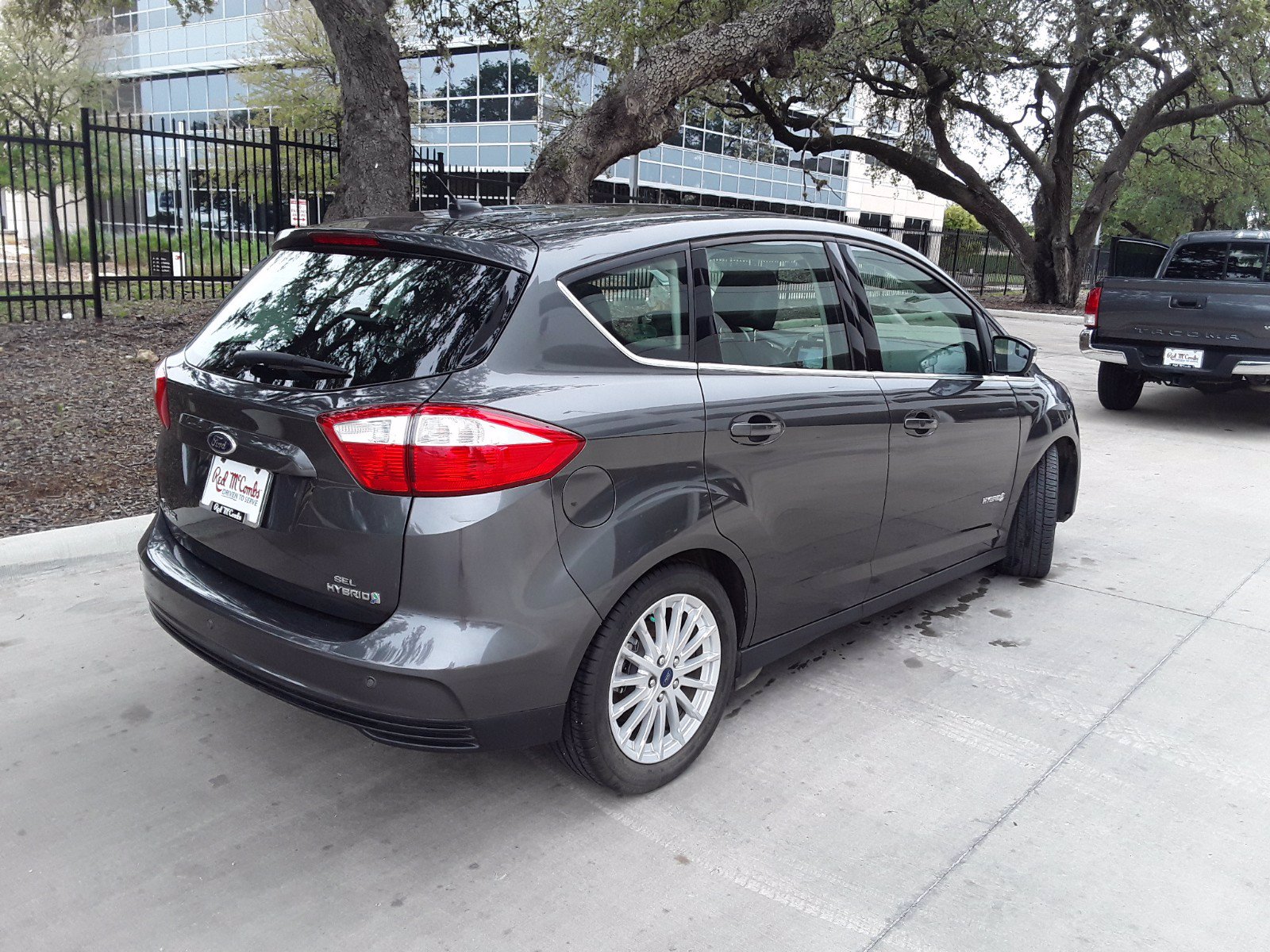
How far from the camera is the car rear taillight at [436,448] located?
251cm

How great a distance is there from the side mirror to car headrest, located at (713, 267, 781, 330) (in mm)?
1494

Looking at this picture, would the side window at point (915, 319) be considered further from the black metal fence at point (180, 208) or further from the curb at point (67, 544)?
the curb at point (67, 544)

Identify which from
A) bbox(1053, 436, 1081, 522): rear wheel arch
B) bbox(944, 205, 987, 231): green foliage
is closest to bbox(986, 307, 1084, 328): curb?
bbox(1053, 436, 1081, 522): rear wheel arch

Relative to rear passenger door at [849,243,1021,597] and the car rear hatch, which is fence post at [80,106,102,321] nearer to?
the car rear hatch

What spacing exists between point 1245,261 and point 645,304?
893 centimetres

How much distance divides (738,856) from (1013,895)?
720 millimetres

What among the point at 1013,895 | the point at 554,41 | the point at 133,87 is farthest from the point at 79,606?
the point at 133,87

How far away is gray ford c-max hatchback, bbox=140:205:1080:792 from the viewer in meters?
2.56

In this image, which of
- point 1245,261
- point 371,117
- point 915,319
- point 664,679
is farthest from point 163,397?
point 1245,261

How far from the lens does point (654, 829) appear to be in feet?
9.70

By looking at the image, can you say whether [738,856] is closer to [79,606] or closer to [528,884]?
[528,884]

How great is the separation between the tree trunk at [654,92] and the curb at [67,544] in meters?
6.17

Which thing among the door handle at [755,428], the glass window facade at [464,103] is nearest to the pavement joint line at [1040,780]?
the door handle at [755,428]

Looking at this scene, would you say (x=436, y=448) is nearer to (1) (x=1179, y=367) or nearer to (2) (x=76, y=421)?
(2) (x=76, y=421)
